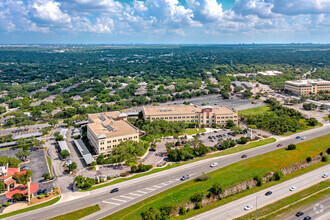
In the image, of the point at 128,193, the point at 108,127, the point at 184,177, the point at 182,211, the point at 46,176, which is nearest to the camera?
the point at 182,211

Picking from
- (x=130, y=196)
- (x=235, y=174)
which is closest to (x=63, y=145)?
(x=130, y=196)

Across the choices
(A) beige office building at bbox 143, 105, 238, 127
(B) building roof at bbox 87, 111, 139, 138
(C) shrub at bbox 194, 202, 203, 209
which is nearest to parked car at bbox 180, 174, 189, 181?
(C) shrub at bbox 194, 202, 203, 209

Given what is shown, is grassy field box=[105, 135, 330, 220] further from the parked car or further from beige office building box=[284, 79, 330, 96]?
beige office building box=[284, 79, 330, 96]

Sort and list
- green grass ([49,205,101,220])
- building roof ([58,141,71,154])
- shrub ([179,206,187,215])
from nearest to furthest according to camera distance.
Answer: green grass ([49,205,101,220]) < shrub ([179,206,187,215]) < building roof ([58,141,71,154])

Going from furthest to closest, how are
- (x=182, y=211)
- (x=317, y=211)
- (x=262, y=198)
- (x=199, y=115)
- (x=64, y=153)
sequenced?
(x=199, y=115)
(x=64, y=153)
(x=262, y=198)
(x=182, y=211)
(x=317, y=211)

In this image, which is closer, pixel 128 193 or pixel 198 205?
pixel 198 205

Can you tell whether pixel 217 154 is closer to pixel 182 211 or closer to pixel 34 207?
pixel 182 211
